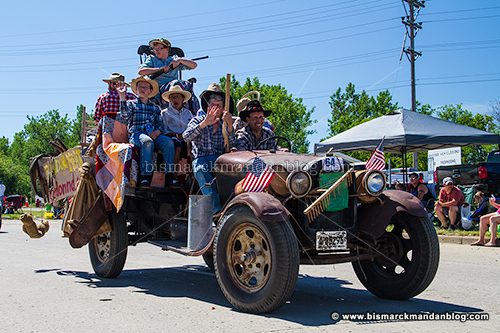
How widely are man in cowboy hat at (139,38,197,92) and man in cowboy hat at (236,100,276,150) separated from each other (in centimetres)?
234

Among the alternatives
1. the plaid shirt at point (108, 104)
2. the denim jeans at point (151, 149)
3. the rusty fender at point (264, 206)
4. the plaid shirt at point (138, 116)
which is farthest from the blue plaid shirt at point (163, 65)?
the rusty fender at point (264, 206)

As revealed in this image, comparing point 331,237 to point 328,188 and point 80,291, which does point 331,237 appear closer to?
point 328,188

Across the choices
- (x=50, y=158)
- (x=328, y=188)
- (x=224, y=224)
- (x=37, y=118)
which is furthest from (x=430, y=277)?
(x=37, y=118)

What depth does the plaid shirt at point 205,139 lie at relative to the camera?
22.6 ft

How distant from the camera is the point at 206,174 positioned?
680 centimetres

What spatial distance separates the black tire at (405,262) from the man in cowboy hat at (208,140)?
191 centimetres

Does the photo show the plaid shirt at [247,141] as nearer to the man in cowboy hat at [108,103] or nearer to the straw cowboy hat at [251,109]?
the straw cowboy hat at [251,109]

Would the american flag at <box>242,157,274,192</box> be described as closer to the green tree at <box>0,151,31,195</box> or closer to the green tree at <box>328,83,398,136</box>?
the green tree at <box>328,83,398,136</box>

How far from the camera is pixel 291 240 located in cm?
500

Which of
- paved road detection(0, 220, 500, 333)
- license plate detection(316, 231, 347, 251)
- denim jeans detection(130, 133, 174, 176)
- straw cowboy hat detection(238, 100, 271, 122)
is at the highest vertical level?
straw cowboy hat detection(238, 100, 271, 122)

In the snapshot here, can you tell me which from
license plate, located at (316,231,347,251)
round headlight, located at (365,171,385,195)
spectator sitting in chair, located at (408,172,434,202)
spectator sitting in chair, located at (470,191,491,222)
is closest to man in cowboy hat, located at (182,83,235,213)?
license plate, located at (316,231,347,251)

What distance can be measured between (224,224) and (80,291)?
233 centimetres

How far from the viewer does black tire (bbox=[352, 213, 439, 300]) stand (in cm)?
570

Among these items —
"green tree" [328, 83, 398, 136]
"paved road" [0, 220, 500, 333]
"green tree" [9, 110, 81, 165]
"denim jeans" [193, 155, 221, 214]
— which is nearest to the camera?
"paved road" [0, 220, 500, 333]
